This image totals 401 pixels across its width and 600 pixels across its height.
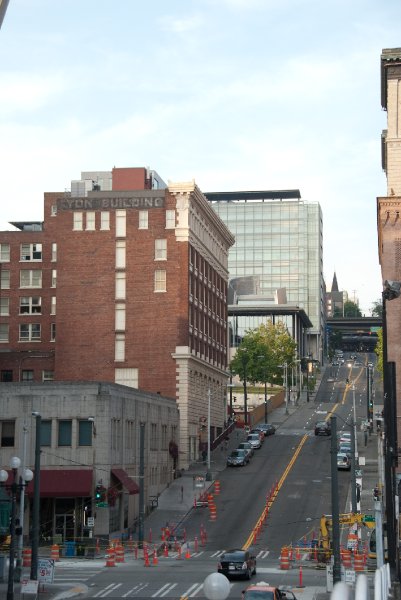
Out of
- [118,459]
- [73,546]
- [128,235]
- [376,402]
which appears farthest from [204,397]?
[376,402]

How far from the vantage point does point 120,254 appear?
98.3 metres

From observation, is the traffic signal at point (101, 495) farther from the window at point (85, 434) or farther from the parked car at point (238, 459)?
the parked car at point (238, 459)

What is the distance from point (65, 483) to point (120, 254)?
1407 inches

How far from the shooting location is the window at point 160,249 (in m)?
97.7

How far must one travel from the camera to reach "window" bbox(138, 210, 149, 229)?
3861 inches

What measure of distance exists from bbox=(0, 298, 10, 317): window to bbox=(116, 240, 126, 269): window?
1824 centimetres

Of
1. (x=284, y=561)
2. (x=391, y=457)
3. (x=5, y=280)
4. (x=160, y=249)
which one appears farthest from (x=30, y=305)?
(x=391, y=457)

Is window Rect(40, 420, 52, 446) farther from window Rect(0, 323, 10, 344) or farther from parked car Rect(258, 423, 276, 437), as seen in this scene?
parked car Rect(258, 423, 276, 437)

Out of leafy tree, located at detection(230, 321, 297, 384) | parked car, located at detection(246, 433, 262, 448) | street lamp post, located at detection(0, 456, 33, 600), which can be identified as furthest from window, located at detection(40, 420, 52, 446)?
leafy tree, located at detection(230, 321, 297, 384)

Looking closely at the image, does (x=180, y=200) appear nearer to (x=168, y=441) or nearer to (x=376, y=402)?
(x=168, y=441)

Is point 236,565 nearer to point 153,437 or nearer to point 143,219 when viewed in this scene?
point 153,437

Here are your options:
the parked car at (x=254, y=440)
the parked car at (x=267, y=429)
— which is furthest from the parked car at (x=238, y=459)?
the parked car at (x=267, y=429)

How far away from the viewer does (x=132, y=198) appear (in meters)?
98.5

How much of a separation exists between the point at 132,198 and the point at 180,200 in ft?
15.4
